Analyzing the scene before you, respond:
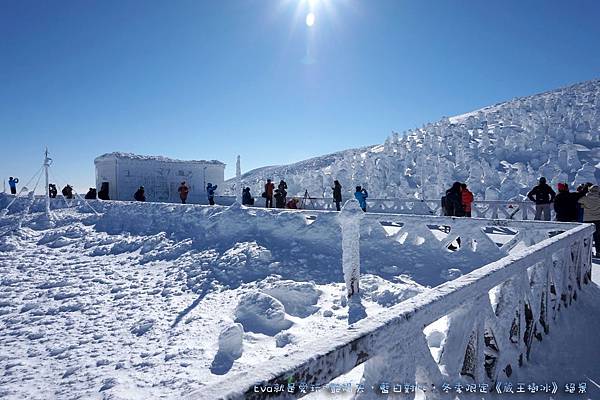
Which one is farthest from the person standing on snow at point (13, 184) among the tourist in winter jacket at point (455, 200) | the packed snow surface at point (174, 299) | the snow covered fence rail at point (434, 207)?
the tourist in winter jacket at point (455, 200)

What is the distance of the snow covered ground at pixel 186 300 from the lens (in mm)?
6469

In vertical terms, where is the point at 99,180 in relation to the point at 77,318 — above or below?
above

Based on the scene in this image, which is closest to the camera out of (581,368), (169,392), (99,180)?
(581,368)

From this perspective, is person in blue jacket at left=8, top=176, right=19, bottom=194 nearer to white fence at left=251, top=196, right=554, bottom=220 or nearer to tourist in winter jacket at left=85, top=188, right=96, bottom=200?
tourist in winter jacket at left=85, top=188, right=96, bottom=200

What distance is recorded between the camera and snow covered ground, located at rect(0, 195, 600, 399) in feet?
21.2

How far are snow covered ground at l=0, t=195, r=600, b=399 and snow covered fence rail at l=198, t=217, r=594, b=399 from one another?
530 mm

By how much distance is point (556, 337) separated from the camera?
168 inches

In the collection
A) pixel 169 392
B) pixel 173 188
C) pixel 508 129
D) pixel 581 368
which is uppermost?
pixel 508 129

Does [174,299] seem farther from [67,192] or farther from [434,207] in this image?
[67,192]

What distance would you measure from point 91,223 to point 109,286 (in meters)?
10.7

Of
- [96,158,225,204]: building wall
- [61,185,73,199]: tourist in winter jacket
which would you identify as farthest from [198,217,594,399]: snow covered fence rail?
[61,185,73,199]: tourist in winter jacket

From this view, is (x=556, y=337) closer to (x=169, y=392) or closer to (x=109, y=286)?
(x=169, y=392)

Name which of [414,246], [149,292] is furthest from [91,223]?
[414,246]

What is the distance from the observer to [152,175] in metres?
29.0
